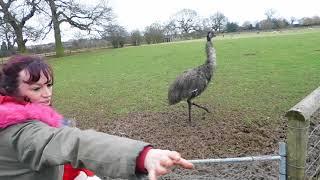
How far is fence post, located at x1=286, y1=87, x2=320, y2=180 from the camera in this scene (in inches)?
120

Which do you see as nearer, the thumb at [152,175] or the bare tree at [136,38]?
the thumb at [152,175]

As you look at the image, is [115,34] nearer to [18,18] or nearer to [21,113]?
[18,18]

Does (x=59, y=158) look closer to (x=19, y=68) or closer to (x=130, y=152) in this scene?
(x=130, y=152)

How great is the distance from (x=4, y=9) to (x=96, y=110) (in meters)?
23.3

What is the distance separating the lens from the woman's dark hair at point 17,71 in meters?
1.82

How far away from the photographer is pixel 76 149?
A: 4.64 feet

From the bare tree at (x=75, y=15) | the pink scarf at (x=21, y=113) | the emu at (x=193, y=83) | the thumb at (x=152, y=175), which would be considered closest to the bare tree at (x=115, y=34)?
the bare tree at (x=75, y=15)

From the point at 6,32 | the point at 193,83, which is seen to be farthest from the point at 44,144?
the point at 6,32

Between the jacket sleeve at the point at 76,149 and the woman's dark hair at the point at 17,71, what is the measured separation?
10.7 inches

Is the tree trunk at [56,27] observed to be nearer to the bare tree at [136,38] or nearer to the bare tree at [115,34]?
the bare tree at [115,34]

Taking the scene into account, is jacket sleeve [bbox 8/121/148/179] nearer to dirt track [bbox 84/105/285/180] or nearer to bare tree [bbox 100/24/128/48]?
dirt track [bbox 84/105/285/180]

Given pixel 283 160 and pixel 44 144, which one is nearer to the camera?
pixel 44 144

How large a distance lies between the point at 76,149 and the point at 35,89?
0.52 metres

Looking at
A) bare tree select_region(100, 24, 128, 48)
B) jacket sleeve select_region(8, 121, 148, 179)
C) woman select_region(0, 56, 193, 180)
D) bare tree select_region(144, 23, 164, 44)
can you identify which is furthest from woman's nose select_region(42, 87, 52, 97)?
bare tree select_region(144, 23, 164, 44)
